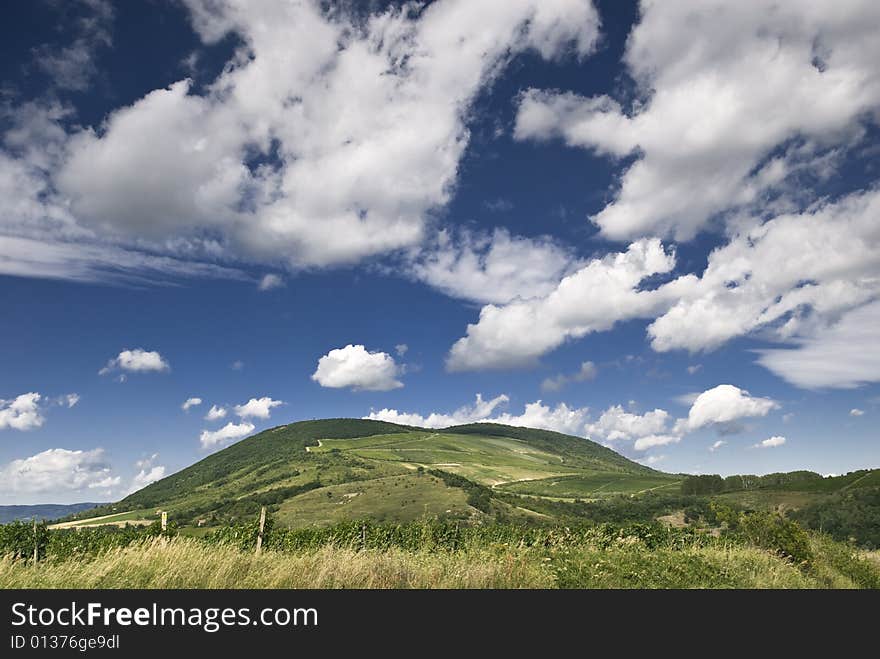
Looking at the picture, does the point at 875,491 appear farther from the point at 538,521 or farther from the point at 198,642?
the point at 198,642

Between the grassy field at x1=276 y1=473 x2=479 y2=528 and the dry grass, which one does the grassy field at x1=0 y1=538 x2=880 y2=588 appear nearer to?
the dry grass

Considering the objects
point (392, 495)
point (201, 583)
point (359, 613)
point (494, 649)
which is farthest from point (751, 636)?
point (392, 495)

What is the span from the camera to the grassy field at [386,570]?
32.3 ft

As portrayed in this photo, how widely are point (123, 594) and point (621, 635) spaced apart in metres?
7.60

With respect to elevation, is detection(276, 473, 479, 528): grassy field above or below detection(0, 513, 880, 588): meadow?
below

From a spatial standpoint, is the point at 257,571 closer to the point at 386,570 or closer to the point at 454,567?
the point at 386,570

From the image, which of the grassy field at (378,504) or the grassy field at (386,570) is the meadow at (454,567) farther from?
A: the grassy field at (378,504)

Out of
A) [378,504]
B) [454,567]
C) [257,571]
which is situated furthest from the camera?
[378,504]

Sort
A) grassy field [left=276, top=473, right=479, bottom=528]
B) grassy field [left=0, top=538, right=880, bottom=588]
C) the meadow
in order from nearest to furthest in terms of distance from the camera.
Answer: grassy field [left=0, top=538, right=880, bottom=588], the meadow, grassy field [left=276, top=473, right=479, bottom=528]

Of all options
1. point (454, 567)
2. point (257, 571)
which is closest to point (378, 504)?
point (454, 567)

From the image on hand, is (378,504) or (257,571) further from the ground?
(257,571)

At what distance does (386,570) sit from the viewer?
11117mm

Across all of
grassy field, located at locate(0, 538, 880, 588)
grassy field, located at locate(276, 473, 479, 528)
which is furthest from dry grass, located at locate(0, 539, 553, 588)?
grassy field, located at locate(276, 473, 479, 528)

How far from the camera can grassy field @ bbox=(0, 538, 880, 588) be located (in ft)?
32.3
